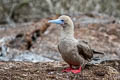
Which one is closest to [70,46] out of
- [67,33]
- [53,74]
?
[67,33]

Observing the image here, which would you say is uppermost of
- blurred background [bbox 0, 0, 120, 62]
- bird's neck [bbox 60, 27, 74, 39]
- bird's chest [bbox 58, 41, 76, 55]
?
bird's neck [bbox 60, 27, 74, 39]

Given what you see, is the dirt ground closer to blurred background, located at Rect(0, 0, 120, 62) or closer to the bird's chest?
the bird's chest

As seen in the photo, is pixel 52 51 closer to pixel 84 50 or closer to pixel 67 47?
pixel 84 50

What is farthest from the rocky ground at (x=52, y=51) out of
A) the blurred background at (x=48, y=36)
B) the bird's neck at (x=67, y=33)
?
the bird's neck at (x=67, y=33)

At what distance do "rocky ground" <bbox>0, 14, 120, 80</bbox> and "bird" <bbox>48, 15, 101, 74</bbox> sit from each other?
32cm

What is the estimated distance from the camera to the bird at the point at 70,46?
5.91 m

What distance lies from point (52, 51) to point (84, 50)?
5082mm

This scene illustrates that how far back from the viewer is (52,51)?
36.9 ft

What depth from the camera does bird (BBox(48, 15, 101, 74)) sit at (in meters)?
5.91

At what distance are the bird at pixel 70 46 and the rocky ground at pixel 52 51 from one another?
1.05ft

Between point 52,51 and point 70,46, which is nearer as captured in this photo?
point 70,46

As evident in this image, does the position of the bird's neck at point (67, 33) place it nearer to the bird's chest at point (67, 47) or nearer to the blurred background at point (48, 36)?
the bird's chest at point (67, 47)

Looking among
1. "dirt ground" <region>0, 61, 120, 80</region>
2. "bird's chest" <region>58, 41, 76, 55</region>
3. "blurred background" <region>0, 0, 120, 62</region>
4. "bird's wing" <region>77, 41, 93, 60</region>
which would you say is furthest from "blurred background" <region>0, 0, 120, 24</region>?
"bird's chest" <region>58, 41, 76, 55</region>

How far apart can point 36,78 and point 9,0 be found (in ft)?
63.2
